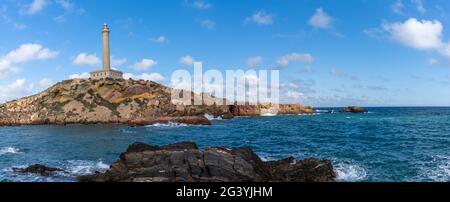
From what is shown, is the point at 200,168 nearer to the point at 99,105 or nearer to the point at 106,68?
the point at 99,105

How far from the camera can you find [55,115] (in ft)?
335

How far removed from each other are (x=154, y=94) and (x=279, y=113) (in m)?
54.9

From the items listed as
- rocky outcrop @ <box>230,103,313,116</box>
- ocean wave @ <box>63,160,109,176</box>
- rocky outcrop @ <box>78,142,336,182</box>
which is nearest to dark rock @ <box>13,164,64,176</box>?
ocean wave @ <box>63,160,109,176</box>

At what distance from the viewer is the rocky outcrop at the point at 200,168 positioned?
1950 centimetres

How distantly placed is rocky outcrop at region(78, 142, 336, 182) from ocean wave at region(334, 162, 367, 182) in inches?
30.0

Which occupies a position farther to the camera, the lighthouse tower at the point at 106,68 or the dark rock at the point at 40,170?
the lighthouse tower at the point at 106,68

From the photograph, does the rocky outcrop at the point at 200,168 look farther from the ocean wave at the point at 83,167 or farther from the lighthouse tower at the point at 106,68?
the lighthouse tower at the point at 106,68

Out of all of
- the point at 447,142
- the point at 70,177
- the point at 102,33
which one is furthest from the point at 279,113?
the point at 70,177

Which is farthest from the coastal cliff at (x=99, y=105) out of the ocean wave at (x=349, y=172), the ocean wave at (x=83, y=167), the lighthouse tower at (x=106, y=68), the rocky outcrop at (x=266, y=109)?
the ocean wave at (x=349, y=172)

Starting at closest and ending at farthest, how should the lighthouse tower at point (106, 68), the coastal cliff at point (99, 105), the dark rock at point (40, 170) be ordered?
the dark rock at point (40, 170)
the coastal cliff at point (99, 105)
the lighthouse tower at point (106, 68)

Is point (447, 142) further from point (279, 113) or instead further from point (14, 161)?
point (279, 113)

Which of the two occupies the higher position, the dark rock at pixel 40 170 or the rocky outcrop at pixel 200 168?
the rocky outcrop at pixel 200 168

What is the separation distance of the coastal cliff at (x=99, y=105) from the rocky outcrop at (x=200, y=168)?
2596 inches

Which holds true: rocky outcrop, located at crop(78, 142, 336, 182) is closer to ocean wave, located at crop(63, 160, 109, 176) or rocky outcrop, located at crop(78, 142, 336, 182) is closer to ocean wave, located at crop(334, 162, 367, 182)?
ocean wave, located at crop(334, 162, 367, 182)
